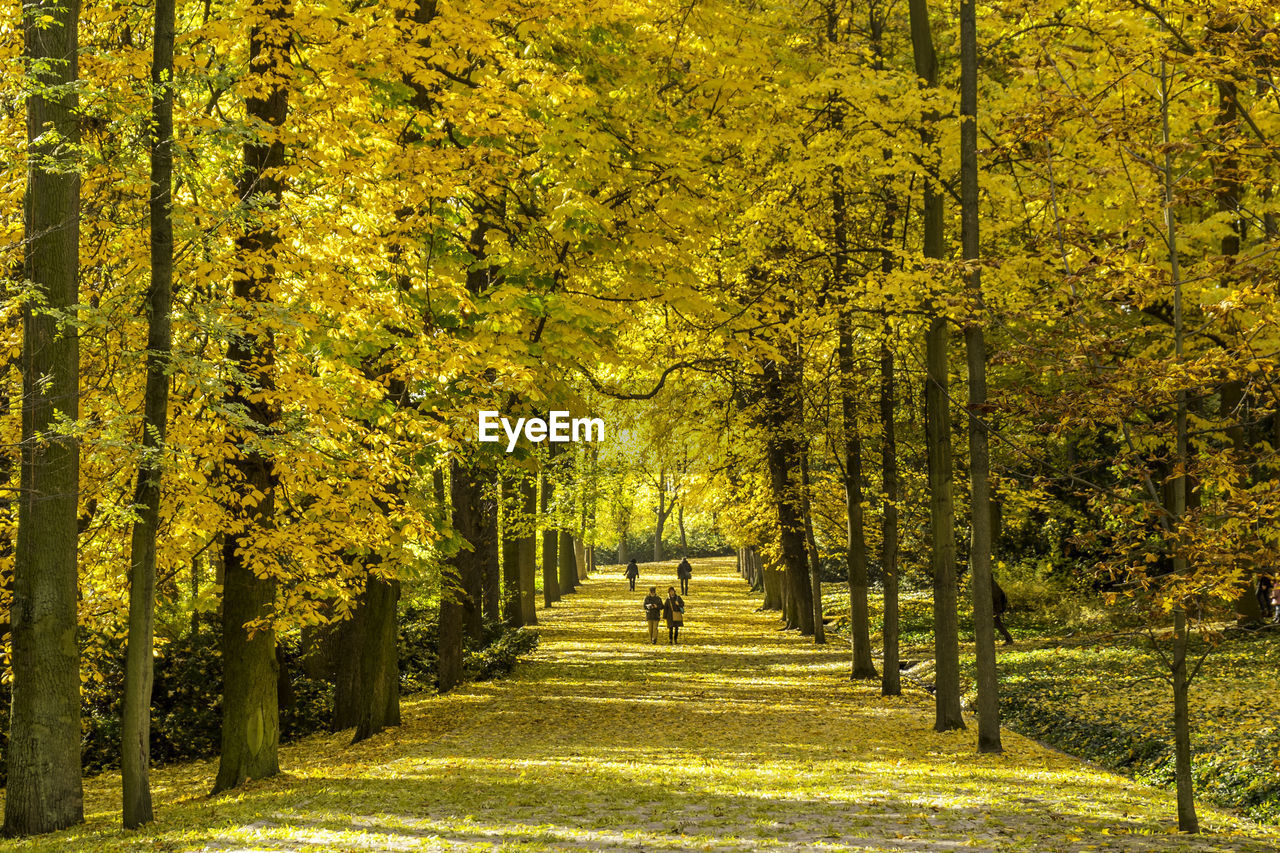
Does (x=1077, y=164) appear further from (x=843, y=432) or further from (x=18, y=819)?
(x=18, y=819)

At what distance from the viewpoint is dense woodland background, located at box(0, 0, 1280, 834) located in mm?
8883

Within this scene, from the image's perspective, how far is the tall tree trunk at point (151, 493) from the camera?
30.6ft

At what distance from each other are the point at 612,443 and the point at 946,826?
23.6 metres

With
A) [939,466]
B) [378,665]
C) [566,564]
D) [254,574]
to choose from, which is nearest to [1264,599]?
[939,466]

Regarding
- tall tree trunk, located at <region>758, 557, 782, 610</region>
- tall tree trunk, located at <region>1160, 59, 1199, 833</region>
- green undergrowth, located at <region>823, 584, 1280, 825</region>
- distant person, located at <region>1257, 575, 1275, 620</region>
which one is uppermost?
tall tree trunk, located at <region>1160, 59, 1199, 833</region>

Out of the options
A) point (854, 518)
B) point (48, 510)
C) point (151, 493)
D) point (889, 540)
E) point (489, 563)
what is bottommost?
point (489, 563)

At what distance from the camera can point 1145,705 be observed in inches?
557

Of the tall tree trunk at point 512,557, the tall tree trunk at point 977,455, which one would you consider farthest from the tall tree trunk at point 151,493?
the tall tree trunk at point 512,557

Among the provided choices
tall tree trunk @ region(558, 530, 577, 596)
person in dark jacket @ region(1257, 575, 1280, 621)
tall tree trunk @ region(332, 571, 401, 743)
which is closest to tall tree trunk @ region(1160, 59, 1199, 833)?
tall tree trunk @ region(332, 571, 401, 743)

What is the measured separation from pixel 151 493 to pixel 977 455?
352 inches

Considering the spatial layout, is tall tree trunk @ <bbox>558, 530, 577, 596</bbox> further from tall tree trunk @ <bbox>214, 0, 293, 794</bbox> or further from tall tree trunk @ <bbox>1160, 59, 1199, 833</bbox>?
tall tree trunk @ <bbox>1160, 59, 1199, 833</bbox>

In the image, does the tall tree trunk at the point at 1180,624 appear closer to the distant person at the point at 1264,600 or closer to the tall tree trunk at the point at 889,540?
the tall tree trunk at the point at 889,540

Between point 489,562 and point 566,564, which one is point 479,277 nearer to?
point 489,562

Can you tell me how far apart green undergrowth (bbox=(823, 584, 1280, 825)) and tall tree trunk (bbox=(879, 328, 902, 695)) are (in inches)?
76.0
